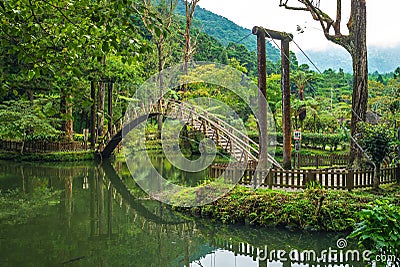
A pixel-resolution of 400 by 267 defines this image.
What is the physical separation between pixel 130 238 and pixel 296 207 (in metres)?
3.43

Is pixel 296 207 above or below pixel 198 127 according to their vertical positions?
below

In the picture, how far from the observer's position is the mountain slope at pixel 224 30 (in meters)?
56.8

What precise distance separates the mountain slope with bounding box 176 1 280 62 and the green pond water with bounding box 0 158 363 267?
46900mm

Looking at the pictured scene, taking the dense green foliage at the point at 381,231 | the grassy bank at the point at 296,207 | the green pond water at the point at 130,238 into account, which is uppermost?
the dense green foliage at the point at 381,231

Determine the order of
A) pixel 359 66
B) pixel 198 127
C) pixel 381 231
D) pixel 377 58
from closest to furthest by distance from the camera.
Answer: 1. pixel 381 231
2. pixel 359 66
3. pixel 198 127
4. pixel 377 58

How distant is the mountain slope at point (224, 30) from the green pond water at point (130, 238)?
46900 mm

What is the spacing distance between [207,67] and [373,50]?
2246 inches

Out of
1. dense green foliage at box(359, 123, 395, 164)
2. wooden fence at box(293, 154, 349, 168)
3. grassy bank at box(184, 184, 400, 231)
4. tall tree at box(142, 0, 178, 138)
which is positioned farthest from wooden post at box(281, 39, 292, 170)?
wooden fence at box(293, 154, 349, 168)

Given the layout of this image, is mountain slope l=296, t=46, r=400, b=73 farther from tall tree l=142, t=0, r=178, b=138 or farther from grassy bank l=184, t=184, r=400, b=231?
grassy bank l=184, t=184, r=400, b=231

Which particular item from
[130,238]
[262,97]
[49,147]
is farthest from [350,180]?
[49,147]

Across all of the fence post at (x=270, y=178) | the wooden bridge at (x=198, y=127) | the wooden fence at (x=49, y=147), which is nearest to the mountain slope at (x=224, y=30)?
the wooden fence at (x=49, y=147)

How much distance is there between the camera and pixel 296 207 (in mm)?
8109

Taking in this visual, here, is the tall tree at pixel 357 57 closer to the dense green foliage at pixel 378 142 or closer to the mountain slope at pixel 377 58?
the dense green foliage at pixel 378 142

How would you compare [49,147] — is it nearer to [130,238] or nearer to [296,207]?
[130,238]
